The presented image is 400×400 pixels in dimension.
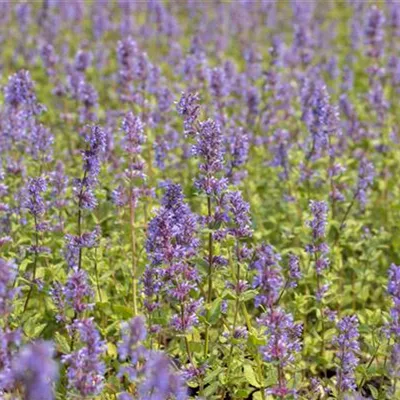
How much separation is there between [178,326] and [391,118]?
17.9 ft

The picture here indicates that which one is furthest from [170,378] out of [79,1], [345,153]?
[79,1]

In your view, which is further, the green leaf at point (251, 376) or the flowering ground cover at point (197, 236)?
the green leaf at point (251, 376)

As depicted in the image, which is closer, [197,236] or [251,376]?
[251,376]

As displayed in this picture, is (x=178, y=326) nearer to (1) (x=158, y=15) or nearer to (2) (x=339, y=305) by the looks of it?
(2) (x=339, y=305)

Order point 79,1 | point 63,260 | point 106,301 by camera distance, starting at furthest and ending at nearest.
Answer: point 79,1, point 63,260, point 106,301

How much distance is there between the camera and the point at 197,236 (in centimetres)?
590

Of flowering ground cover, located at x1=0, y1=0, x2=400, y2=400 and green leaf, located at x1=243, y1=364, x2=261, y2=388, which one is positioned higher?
flowering ground cover, located at x1=0, y1=0, x2=400, y2=400

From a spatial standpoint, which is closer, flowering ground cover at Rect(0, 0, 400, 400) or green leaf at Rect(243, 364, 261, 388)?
flowering ground cover at Rect(0, 0, 400, 400)

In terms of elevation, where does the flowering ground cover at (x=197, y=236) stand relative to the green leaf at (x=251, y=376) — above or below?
above

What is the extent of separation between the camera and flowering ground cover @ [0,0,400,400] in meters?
3.92

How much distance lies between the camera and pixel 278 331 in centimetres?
371

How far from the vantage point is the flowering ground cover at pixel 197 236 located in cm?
392

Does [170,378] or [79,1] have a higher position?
[79,1]

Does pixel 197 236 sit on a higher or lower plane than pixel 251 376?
higher
